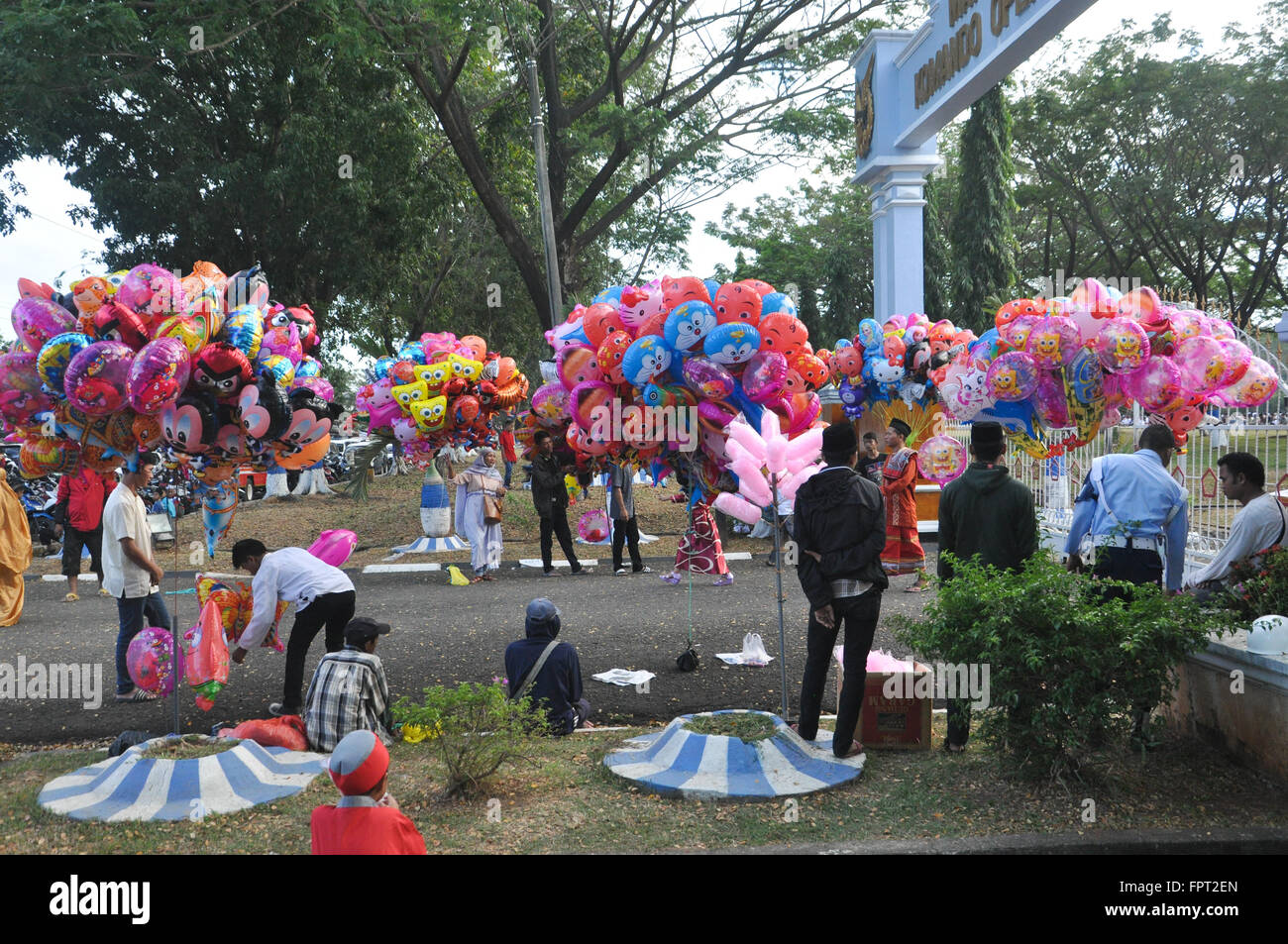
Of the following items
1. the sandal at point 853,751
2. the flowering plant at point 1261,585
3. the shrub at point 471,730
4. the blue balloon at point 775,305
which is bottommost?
the sandal at point 853,751

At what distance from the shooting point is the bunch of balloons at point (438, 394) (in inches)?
449

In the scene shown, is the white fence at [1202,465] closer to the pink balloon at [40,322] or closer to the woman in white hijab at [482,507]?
the woman in white hijab at [482,507]

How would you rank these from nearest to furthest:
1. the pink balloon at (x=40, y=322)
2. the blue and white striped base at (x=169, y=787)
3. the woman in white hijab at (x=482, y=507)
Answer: the blue and white striped base at (x=169, y=787) → the pink balloon at (x=40, y=322) → the woman in white hijab at (x=482, y=507)

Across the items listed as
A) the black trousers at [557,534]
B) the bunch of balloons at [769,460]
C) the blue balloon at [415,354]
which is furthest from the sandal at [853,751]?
the blue balloon at [415,354]

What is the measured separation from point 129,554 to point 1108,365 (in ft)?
23.6

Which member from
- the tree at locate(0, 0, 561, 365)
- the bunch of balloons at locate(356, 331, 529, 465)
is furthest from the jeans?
the tree at locate(0, 0, 561, 365)

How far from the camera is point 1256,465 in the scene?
16.6 ft

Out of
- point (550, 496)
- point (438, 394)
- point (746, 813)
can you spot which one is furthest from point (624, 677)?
point (438, 394)

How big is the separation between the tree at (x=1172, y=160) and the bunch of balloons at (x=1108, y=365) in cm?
1622

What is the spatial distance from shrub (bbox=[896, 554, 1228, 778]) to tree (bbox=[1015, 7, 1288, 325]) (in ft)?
67.7

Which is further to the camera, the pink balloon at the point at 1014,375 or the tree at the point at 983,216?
the tree at the point at 983,216

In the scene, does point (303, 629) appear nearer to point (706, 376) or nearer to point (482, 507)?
point (706, 376)

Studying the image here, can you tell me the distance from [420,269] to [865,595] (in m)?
18.0
